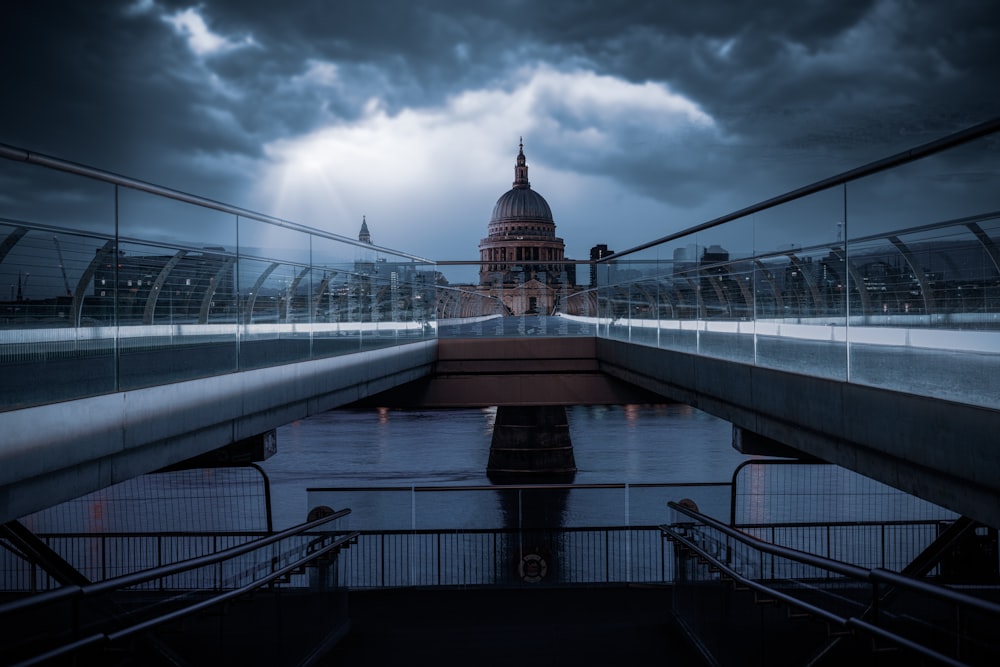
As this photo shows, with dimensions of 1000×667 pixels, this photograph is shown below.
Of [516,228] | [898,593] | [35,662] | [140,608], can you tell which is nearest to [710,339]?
[898,593]

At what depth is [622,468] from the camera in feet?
120

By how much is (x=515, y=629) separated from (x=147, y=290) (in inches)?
177

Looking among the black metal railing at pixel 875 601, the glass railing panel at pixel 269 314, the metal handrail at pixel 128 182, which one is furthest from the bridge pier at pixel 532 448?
the black metal railing at pixel 875 601

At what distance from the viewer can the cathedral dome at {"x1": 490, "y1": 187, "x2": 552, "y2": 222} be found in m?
146

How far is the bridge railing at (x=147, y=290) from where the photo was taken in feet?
17.0

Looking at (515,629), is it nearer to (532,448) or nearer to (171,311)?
(171,311)

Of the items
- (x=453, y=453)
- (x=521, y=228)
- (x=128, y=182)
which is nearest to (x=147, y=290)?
(x=128, y=182)

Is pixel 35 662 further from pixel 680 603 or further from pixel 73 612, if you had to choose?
pixel 680 603

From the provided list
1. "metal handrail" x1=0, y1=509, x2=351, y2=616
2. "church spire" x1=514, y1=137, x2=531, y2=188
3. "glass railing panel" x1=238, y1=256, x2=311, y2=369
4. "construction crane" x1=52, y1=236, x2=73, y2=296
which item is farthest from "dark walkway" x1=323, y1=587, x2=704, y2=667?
"church spire" x1=514, y1=137, x2=531, y2=188

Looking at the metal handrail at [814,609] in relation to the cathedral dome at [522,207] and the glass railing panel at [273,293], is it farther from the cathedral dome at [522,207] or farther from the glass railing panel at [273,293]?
the cathedral dome at [522,207]

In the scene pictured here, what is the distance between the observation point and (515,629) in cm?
809

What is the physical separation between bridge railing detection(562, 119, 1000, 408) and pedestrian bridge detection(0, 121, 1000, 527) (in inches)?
0.8

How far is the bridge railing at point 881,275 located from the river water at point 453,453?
9.52 meters

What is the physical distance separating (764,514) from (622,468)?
15287 mm
